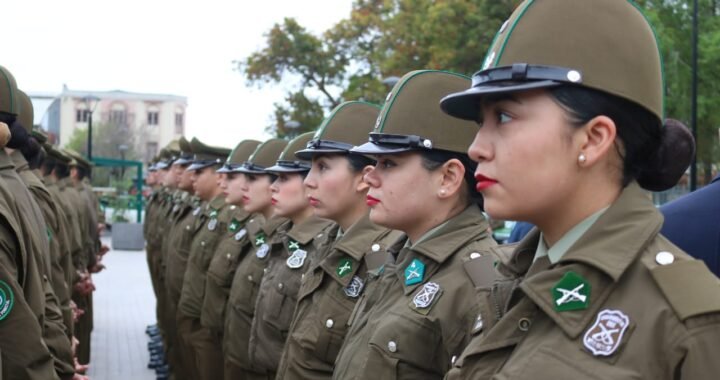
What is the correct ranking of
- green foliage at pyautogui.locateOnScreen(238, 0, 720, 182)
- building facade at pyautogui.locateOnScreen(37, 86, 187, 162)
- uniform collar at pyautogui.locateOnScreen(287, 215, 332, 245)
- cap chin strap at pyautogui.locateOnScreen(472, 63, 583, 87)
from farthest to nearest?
1. building facade at pyautogui.locateOnScreen(37, 86, 187, 162)
2. green foliage at pyautogui.locateOnScreen(238, 0, 720, 182)
3. uniform collar at pyautogui.locateOnScreen(287, 215, 332, 245)
4. cap chin strap at pyautogui.locateOnScreen(472, 63, 583, 87)

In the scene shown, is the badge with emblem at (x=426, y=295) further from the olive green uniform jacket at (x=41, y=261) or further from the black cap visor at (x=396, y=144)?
the olive green uniform jacket at (x=41, y=261)

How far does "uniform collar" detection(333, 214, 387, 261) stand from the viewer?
15.3ft

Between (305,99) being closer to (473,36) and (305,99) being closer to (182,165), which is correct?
(473,36)

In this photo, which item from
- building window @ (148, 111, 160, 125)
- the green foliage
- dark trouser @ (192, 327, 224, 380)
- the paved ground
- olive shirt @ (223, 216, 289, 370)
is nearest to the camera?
olive shirt @ (223, 216, 289, 370)

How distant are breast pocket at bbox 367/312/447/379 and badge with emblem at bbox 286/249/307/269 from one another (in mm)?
2325

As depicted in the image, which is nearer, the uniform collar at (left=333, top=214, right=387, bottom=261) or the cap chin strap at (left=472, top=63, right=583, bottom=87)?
the cap chin strap at (left=472, top=63, right=583, bottom=87)

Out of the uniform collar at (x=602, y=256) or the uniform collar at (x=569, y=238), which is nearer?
the uniform collar at (x=602, y=256)

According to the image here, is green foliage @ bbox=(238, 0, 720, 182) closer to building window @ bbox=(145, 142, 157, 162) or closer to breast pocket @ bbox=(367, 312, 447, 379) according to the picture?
breast pocket @ bbox=(367, 312, 447, 379)

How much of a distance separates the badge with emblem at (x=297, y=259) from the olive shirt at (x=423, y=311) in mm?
1947

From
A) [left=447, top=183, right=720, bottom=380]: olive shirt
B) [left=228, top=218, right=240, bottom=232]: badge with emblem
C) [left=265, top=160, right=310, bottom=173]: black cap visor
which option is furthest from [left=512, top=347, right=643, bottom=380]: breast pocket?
[left=228, top=218, right=240, bottom=232]: badge with emblem

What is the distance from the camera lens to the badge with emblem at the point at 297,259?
5.79 metres

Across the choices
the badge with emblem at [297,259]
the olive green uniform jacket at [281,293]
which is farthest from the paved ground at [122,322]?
the badge with emblem at [297,259]

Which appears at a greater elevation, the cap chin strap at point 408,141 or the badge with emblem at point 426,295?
the cap chin strap at point 408,141

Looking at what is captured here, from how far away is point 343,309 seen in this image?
15.1 ft
